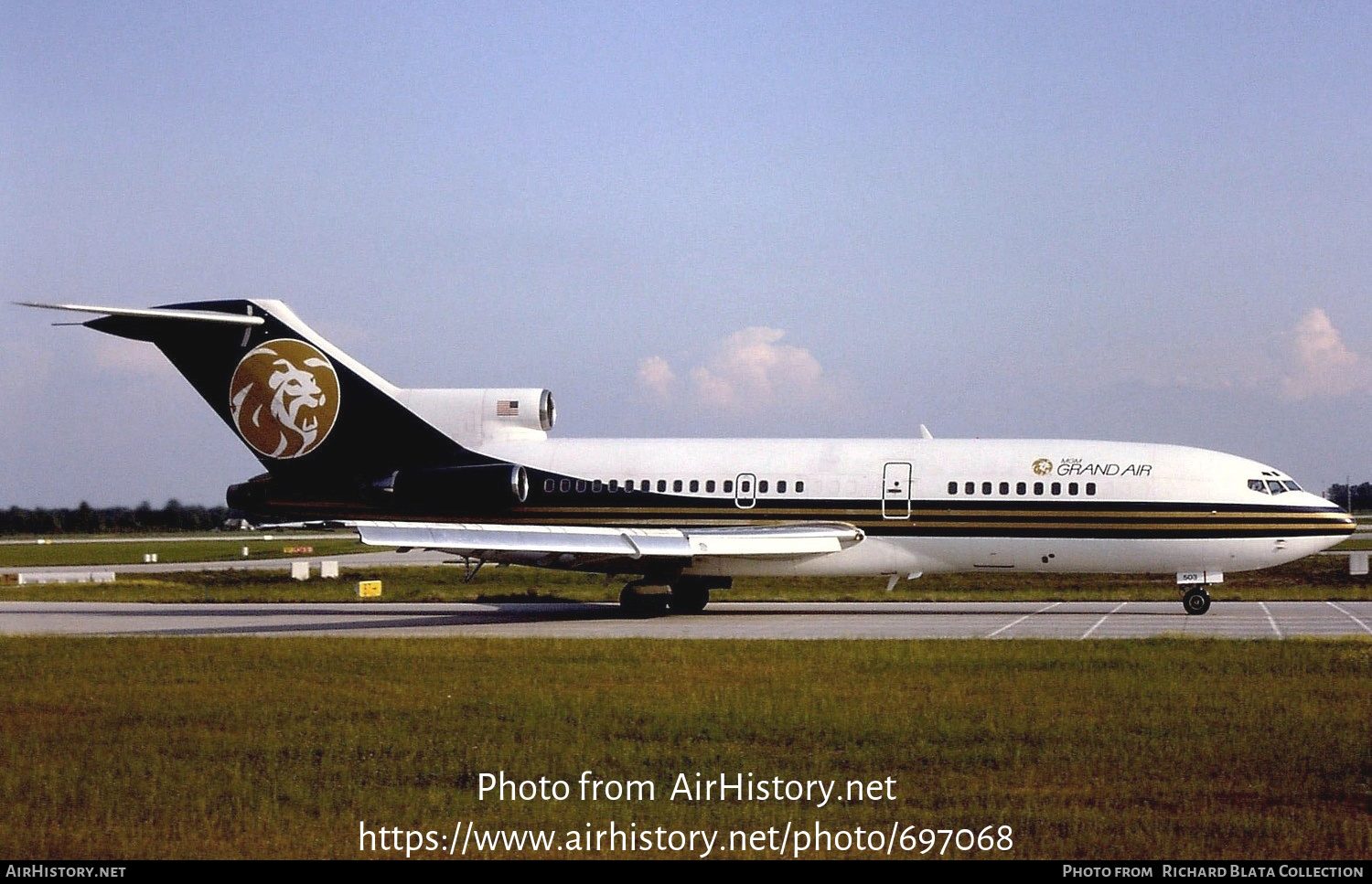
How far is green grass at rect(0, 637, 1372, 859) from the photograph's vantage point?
36.0ft

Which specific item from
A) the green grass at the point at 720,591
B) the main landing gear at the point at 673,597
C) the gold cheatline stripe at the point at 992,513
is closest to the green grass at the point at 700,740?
the gold cheatline stripe at the point at 992,513

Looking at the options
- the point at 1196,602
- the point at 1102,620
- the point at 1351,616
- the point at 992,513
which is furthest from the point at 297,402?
the point at 1351,616

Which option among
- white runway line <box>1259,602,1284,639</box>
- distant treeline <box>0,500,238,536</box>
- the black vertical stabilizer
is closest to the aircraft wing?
the black vertical stabilizer

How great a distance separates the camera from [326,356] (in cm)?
3516

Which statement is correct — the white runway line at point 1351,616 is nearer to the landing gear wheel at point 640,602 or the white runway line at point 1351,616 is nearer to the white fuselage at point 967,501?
the white fuselage at point 967,501

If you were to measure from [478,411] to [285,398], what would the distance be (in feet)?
14.8

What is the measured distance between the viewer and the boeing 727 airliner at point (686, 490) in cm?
3150

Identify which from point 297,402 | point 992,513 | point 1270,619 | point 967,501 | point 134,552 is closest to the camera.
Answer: point 1270,619

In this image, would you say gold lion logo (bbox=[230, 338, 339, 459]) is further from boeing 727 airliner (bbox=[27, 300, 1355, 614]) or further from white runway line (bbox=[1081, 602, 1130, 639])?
white runway line (bbox=[1081, 602, 1130, 639])

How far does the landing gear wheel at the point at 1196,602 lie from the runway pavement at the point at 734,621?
282 millimetres

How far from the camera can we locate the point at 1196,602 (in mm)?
31984

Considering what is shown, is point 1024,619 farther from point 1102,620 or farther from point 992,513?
point 992,513
